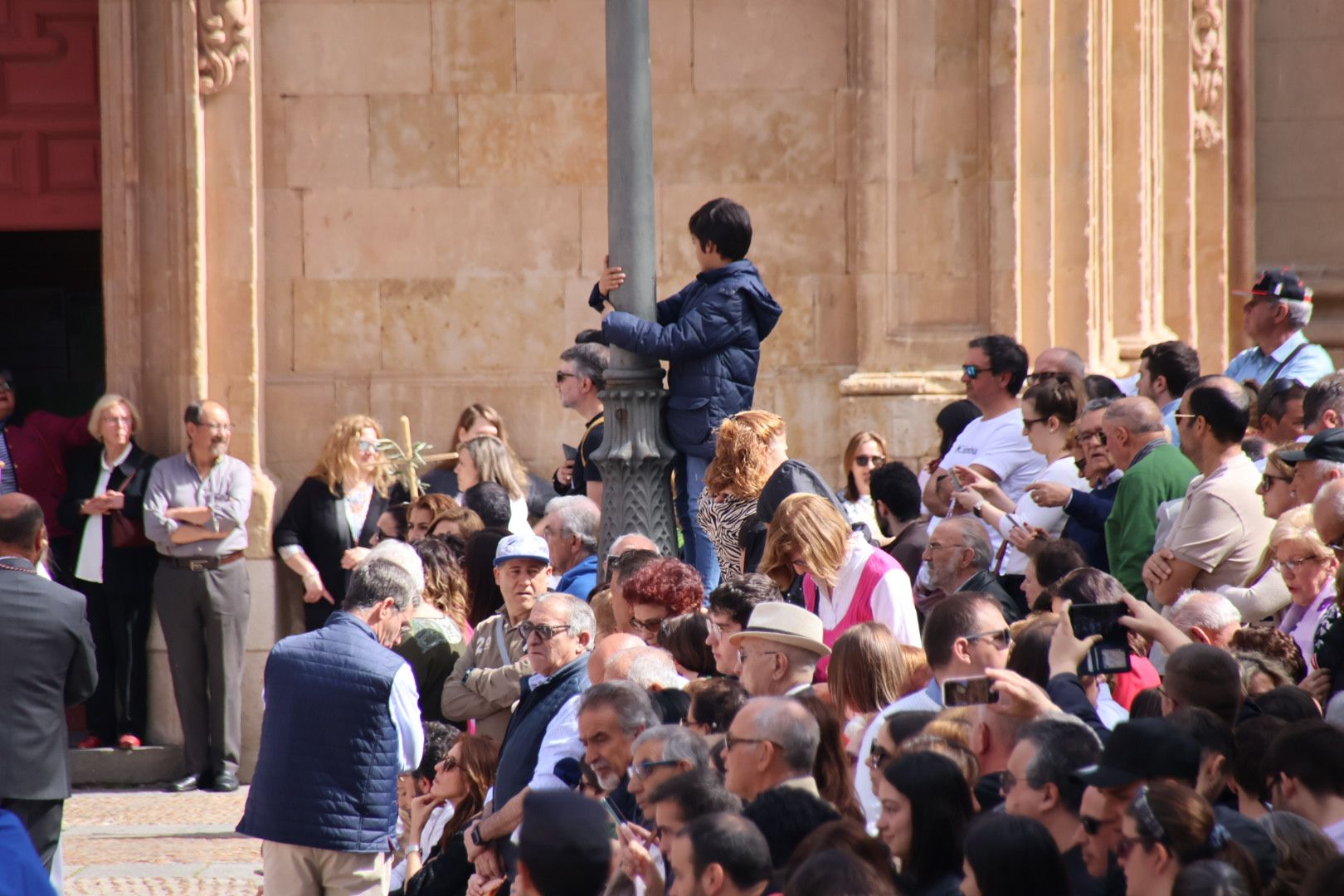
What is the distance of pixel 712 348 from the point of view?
8555mm

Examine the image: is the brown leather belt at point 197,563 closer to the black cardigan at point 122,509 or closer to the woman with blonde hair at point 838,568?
the black cardigan at point 122,509

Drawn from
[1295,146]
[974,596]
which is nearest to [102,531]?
[974,596]

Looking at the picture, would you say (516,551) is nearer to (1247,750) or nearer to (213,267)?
(1247,750)

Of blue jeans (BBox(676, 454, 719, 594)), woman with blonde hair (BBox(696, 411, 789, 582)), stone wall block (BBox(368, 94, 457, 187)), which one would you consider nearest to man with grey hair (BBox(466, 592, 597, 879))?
woman with blonde hair (BBox(696, 411, 789, 582))

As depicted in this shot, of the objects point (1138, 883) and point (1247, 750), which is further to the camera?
point (1247, 750)

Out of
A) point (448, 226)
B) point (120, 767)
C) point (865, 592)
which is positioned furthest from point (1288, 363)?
point (120, 767)

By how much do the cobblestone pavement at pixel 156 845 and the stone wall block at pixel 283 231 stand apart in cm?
324

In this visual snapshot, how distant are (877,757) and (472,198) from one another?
7.63 meters

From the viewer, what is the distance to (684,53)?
12.4 metres

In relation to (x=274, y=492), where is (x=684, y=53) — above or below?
above

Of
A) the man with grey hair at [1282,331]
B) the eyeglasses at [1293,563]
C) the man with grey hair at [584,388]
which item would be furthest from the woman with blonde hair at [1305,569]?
the man with grey hair at [584,388]

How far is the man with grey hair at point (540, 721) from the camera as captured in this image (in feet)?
21.4

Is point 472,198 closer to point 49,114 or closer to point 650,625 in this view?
point 49,114

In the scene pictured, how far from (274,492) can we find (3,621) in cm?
442
